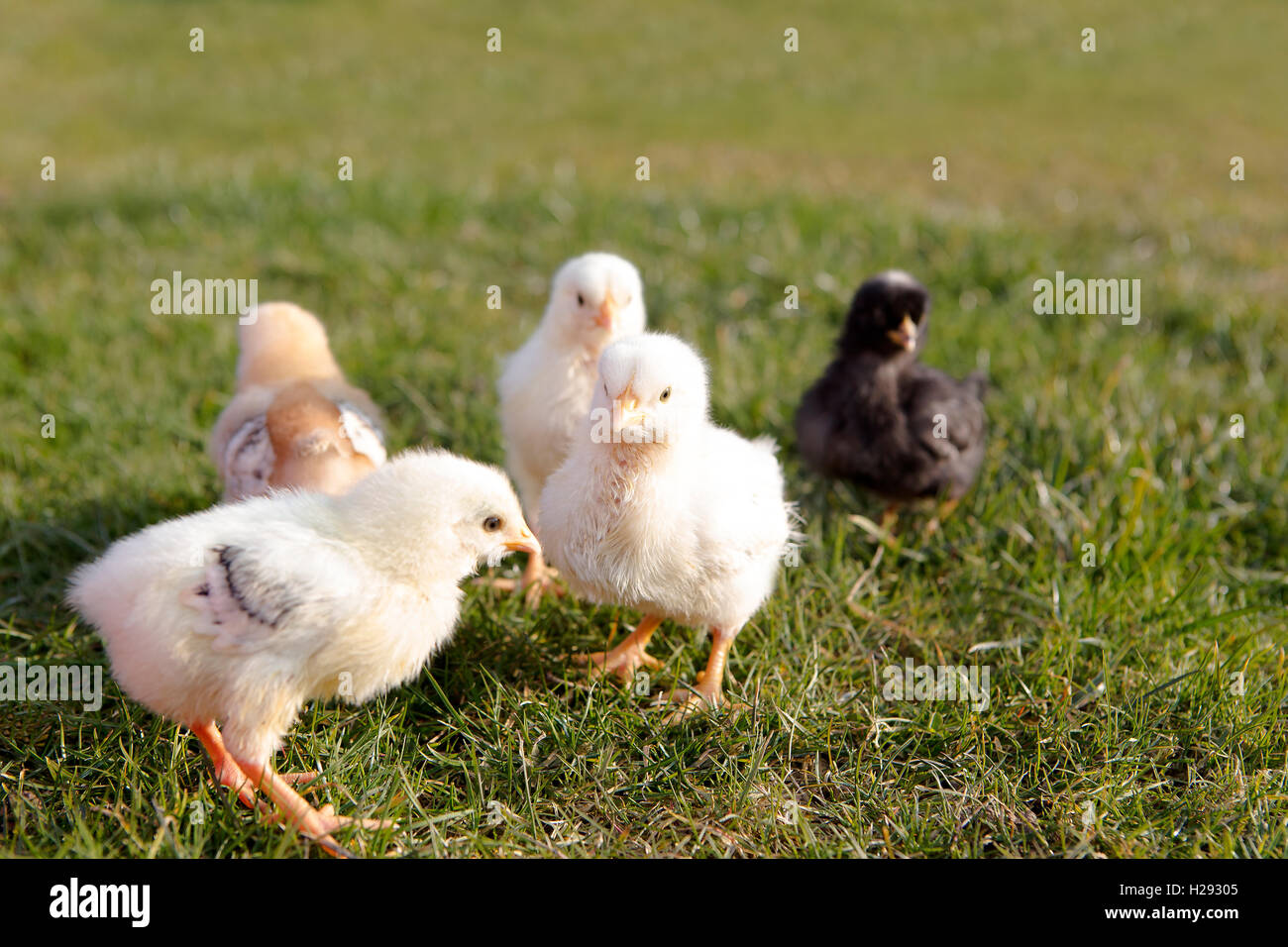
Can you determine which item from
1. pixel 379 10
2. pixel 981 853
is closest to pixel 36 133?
pixel 379 10

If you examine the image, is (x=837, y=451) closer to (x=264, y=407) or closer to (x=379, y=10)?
(x=264, y=407)

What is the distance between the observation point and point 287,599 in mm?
2748

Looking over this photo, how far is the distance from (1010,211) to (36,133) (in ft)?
36.5

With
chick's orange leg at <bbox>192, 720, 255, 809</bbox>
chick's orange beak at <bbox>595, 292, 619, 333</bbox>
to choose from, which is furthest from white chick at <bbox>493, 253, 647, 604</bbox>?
chick's orange leg at <bbox>192, 720, 255, 809</bbox>

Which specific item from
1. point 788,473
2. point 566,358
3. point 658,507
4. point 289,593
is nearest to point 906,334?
point 788,473

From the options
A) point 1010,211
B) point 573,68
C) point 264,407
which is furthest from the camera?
point 573,68

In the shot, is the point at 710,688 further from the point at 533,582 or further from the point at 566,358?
the point at 566,358

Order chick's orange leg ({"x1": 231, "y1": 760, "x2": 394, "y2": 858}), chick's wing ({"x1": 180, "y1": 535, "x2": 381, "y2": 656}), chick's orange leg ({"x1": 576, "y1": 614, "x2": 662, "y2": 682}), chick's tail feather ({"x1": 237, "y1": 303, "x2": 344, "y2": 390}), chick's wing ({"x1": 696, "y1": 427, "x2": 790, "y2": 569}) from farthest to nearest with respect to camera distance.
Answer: chick's tail feather ({"x1": 237, "y1": 303, "x2": 344, "y2": 390}) < chick's orange leg ({"x1": 576, "y1": 614, "x2": 662, "y2": 682}) < chick's wing ({"x1": 696, "y1": 427, "x2": 790, "y2": 569}) < chick's orange leg ({"x1": 231, "y1": 760, "x2": 394, "y2": 858}) < chick's wing ({"x1": 180, "y1": 535, "x2": 381, "y2": 656})

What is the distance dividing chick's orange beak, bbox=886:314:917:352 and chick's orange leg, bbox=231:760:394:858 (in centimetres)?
289

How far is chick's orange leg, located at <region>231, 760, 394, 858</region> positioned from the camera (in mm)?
2844

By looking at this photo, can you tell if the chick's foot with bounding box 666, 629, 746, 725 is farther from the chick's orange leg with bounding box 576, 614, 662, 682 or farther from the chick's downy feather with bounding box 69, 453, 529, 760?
the chick's downy feather with bounding box 69, 453, 529, 760

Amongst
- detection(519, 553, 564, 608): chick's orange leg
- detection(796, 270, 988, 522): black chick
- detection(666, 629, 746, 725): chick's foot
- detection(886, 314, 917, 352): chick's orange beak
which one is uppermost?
detection(886, 314, 917, 352): chick's orange beak

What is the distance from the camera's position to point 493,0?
18438 mm

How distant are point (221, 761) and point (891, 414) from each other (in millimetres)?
3021
